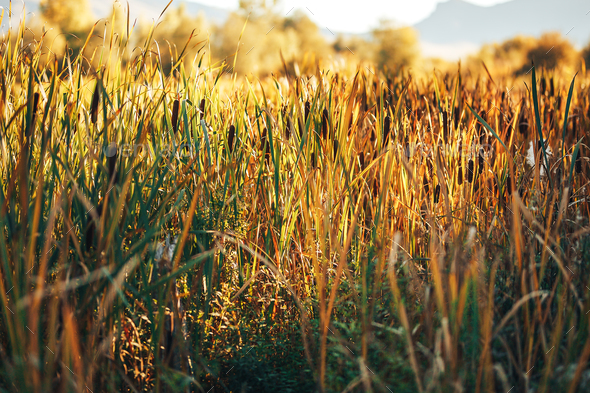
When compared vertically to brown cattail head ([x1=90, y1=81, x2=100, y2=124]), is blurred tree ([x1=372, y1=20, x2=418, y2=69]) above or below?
above

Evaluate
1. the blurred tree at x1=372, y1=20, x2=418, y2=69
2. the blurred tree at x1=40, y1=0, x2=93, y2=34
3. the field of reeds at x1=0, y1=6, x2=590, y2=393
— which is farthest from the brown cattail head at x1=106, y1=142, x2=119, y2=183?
the blurred tree at x1=372, y1=20, x2=418, y2=69

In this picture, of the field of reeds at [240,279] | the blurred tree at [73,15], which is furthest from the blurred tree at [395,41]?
the field of reeds at [240,279]

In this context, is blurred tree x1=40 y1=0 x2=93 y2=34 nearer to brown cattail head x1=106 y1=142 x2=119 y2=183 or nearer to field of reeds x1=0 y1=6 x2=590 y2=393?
field of reeds x1=0 y1=6 x2=590 y2=393

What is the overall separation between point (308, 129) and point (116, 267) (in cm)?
81

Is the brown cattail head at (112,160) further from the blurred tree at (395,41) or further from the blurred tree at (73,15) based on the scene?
the blurred tree at (395,41)

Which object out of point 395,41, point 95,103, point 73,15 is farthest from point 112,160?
point 395,41

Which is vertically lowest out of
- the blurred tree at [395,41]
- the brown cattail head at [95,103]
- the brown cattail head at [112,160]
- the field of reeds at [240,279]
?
the field of reeds at [240,279]

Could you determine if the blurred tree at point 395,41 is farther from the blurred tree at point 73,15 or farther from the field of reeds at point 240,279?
the field of reeds at point 240,279

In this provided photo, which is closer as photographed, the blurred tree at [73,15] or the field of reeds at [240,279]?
the field of reeds at [240,279]

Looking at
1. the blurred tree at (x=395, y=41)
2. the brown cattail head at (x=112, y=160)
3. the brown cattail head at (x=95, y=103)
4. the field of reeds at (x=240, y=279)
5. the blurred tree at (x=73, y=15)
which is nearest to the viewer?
the field of reeds at (x=240, y=279)

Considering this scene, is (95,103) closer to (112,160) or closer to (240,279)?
(112,160)

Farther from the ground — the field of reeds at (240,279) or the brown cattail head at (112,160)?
the brown cattail head at (112,160)

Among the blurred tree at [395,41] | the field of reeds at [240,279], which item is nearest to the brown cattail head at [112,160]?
the field of reeds at [240,279]

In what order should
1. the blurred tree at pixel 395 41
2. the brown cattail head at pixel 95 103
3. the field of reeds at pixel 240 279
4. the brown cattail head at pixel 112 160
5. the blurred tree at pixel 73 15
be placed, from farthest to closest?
the blurred tree at pixel 395 41 < the blurred tree at pixel 73 15 < the brown cattail head at pixel 95 103 < the brown cattail head at pixel 112 160 < the field of reeds at pixel 240 279
